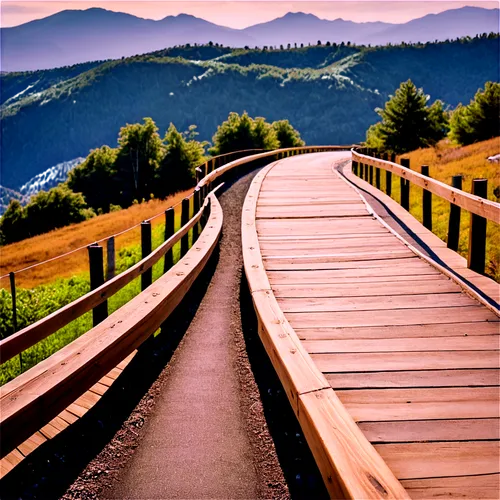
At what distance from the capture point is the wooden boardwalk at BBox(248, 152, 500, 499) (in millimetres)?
2986

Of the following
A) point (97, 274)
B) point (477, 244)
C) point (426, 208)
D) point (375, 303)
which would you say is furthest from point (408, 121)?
point (97, 274)

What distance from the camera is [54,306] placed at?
14.8 metres

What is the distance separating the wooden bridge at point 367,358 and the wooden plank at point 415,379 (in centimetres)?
1

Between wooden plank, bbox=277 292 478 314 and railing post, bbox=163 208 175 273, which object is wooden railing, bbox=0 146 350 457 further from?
railing post, bbox=163 208 175 273

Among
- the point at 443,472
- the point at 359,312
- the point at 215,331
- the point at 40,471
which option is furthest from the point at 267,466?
the point at 215,331

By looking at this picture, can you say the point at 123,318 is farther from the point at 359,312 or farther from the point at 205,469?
the point at 359,312

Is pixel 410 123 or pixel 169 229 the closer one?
pixel 169 229

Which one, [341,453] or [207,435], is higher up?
[341,453]

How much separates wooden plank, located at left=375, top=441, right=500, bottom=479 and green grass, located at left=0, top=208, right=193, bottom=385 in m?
5.94

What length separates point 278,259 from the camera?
23.6ft

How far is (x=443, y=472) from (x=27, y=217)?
218ft

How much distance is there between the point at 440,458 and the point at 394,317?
2105 millimetres

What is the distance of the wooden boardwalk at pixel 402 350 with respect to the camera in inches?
118

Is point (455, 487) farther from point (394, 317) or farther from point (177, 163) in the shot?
point (177, 163)
